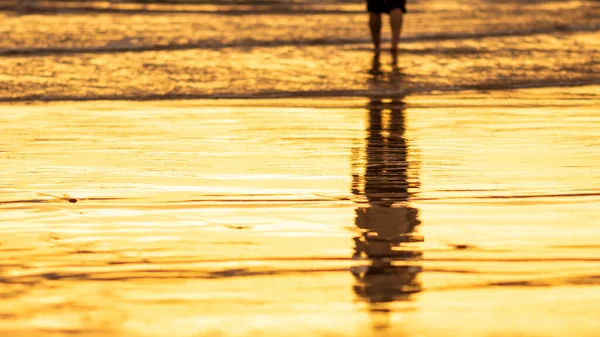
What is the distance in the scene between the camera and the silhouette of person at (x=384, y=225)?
308 cm

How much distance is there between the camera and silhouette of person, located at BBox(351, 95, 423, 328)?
308 cm

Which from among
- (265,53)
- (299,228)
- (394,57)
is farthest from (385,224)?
(265,53)

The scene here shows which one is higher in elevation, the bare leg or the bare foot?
the bare leg

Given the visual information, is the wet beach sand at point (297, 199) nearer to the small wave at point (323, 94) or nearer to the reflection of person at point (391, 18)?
the small wave at point (323, 94)

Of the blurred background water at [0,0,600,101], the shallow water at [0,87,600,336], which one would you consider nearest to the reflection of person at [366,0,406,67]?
the blurred background water at [0,0,600,101]

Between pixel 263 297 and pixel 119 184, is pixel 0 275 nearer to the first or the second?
pixel 263 297

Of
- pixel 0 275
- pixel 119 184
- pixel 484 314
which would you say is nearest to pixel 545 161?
pixel 119 184

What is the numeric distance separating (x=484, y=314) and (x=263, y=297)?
58 cm

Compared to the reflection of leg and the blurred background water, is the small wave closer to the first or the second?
the blurred background water

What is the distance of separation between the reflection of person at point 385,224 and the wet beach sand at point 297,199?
1 cm

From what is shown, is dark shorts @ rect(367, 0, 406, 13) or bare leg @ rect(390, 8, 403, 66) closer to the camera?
bare leg @ rect(390, 8, 403, 66)

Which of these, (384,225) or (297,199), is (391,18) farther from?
(384,225)

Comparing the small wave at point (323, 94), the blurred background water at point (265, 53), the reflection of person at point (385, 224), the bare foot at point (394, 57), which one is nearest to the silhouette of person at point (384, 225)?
the reflection of person at point (385, 224)

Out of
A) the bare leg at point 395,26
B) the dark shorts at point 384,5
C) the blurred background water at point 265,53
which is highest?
the dark shorts at point 384,5
